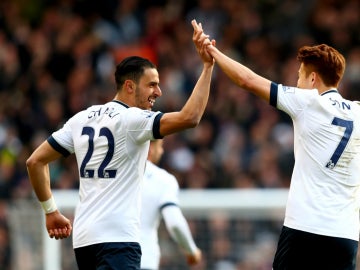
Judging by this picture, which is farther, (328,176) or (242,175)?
(242,175)

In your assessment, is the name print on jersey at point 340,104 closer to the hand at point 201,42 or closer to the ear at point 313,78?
the ear at point 313,78

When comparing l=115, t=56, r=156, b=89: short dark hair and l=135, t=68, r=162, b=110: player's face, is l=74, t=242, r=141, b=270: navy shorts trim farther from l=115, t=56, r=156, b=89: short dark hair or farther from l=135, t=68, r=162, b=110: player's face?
l=115, t=56, r=156, b=89: short dark hair

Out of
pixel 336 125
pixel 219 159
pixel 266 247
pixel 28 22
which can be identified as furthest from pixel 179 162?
pixel 336 125

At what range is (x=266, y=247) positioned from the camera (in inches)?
476

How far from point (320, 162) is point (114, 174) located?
1341mm

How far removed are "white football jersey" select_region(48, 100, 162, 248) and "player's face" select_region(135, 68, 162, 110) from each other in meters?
0.18

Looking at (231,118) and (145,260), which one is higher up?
(231,118)

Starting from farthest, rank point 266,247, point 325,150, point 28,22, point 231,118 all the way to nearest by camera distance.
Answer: point 28,22, point 231,118, point 266,247, point 325,150

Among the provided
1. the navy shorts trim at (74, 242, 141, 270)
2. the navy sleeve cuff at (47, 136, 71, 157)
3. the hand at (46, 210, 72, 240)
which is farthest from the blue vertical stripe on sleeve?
the hand at (46, 210, 72, 240)

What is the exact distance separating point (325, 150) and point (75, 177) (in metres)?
7.52

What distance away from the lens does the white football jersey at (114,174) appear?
7117 millimetres

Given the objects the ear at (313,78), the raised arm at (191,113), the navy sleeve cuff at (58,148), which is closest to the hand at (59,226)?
the navy sleeve cuff at (58,148)

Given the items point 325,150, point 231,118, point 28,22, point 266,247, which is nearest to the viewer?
point 325,150

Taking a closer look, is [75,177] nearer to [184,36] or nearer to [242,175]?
[242,175]
